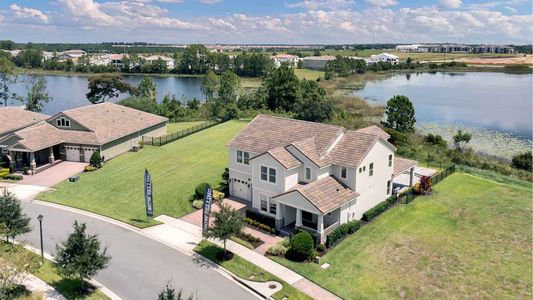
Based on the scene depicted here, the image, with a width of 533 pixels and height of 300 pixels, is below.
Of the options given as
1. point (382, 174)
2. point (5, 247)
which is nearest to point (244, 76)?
point (382, 174)

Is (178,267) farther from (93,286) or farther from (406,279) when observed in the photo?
(406,279)

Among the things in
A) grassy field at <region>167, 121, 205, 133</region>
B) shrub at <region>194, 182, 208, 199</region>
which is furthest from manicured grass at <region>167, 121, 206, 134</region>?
shrub at <region>194, 182, 208, 199</region>

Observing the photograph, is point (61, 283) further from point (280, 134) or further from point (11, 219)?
point (280, 134)

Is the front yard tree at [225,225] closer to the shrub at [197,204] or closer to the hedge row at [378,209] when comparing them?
the shrub at [197,204]

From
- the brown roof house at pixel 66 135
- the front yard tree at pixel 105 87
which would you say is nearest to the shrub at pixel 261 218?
the brown roof house at pixel 66 135

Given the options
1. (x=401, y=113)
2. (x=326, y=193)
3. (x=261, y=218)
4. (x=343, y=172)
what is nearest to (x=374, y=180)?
(x=343, y=172)

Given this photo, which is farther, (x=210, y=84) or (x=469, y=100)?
(x=469, y=100)
